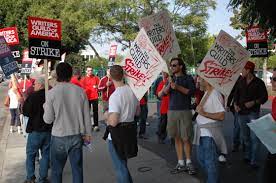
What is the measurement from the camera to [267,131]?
169 inches

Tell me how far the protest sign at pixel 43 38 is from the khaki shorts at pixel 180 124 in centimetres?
267

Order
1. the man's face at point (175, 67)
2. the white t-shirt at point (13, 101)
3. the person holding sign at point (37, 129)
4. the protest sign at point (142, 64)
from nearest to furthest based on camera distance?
the protest sign at point (142, 64) < the person holding sign at point (37, 129) < the man's face at point (175, 67) < the white t-shirt at point (13, 101)

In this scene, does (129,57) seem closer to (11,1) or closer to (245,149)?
(245,149)

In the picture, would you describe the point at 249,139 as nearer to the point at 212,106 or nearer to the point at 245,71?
the point at 245,71

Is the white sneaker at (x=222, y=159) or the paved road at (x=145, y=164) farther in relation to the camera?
the white sneaker at (x=222, y=159)

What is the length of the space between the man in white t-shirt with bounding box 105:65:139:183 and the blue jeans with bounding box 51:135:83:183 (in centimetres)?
43

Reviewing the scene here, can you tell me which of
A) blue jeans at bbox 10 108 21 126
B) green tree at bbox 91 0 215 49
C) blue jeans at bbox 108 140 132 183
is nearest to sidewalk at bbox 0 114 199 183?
blue jeans at bbox 108 140 132 183

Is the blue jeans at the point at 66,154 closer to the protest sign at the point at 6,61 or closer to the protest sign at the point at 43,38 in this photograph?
the protest sign at the point at 43,38

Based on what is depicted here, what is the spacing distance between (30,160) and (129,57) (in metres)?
2.24

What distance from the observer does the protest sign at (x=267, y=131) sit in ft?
13.9

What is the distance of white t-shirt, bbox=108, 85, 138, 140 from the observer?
511cm

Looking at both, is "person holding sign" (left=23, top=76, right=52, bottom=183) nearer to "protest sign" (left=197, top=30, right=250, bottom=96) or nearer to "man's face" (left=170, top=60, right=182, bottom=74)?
"man's face" (left=170, top=60, right=182, bottom=74)

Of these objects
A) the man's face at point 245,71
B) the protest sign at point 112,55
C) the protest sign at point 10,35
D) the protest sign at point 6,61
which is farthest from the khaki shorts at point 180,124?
the protest sign at point 112,55

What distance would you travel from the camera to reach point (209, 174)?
17.4 ft
